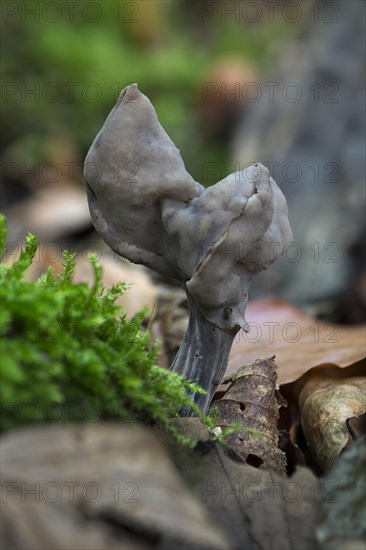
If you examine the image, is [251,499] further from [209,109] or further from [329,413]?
[209,109]

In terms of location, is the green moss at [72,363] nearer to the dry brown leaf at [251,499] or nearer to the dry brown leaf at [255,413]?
the dry brown leaf at [251,499]

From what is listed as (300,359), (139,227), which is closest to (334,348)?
(300,359)

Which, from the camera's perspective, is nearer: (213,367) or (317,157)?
(213,367)

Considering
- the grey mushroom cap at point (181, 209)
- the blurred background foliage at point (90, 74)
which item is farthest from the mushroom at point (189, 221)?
the blurred background foliage at point (90, 74)

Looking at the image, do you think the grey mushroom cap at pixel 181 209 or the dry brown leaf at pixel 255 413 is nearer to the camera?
the grey mushroom cap at pixel 181 209


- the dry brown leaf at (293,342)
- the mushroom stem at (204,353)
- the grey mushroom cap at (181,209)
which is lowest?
the dry brown leaf at (293,342)

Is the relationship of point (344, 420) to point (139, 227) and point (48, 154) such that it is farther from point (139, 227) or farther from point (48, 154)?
point (48, 154)

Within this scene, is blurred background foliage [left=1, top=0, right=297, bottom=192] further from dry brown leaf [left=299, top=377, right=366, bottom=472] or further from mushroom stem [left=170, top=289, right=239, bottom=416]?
mushroom stem [left=170, top=289, right=239, bottom=416]
